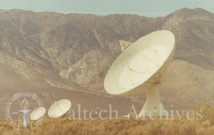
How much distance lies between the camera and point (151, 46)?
17.0 metres

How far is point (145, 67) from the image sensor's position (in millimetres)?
16422

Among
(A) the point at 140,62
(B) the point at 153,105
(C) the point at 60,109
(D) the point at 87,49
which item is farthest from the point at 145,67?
(D) the point at 87,49

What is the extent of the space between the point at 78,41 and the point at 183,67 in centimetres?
3645

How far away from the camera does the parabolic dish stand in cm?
1532

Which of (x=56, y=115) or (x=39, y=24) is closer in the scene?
(x=56, y=115)

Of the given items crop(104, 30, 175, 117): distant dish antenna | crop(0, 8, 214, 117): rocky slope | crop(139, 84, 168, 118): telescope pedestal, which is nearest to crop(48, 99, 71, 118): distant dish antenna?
crop(104, 30, 175, 117): distant dish antenna

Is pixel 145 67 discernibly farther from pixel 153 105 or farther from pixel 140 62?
pixel 153 105

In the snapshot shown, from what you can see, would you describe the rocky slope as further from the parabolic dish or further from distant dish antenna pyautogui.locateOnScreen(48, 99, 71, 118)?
the parabolic dish

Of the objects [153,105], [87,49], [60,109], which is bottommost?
[153,105]

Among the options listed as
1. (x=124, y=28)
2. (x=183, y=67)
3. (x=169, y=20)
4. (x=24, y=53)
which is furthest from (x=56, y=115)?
(x=124, y=28)

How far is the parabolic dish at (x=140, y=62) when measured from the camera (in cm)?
1532

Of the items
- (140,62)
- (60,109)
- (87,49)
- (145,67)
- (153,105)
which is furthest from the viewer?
(87,49)

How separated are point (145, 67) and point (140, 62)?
58 cm

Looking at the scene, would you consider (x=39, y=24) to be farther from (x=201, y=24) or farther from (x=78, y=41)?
(x=201, y=24)
